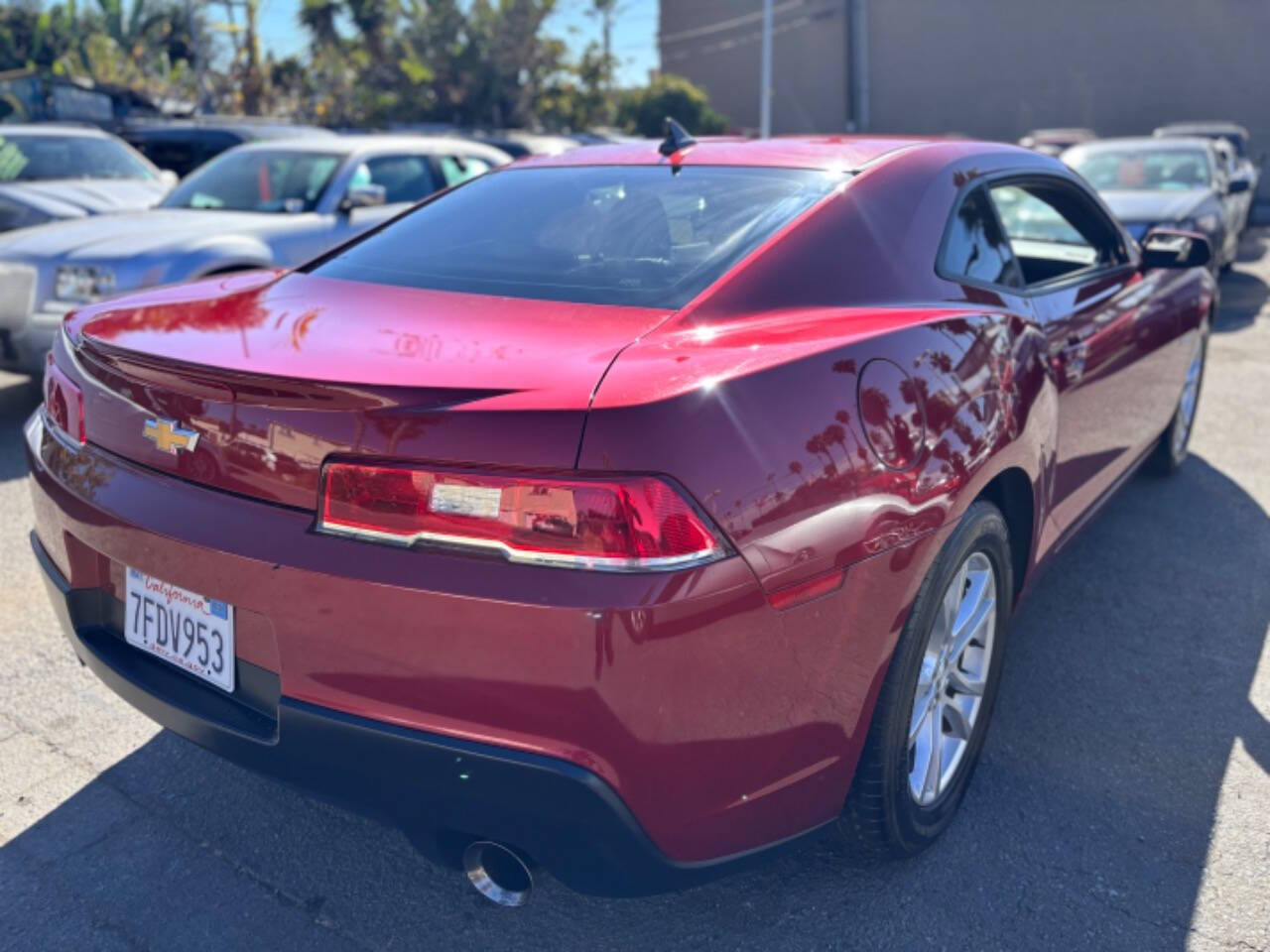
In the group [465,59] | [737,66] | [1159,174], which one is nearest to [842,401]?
[1159,174]

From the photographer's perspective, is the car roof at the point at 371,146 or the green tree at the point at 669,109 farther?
the green tree at the point at 669,109

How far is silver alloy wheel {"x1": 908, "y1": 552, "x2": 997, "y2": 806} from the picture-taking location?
93.6 inches

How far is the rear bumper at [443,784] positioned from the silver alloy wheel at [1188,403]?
376 centimetres

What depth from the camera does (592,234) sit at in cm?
273

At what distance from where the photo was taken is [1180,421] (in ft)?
16.2

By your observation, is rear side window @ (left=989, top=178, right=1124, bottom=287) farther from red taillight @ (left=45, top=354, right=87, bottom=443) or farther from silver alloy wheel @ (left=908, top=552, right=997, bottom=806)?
red taillight @ (left=45, top=354, right=87, bottom=443)

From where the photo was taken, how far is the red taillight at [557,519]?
1.69m

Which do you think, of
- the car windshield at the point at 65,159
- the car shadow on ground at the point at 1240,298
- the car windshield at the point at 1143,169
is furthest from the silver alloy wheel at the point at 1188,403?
the car windshield at the point at 65,159

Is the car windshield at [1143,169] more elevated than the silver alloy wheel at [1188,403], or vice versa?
the car windshield at [1143,169]

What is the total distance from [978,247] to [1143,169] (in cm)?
854

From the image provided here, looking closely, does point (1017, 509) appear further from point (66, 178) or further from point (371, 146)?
point (66, 178)

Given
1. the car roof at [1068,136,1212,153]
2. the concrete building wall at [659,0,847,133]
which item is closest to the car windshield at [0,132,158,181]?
the car roof at [1068,136,1212,153]

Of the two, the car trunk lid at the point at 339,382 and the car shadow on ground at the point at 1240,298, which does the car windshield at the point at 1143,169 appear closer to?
the car shadow on ground at the point at 1240,298

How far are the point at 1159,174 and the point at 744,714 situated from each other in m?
10.1
